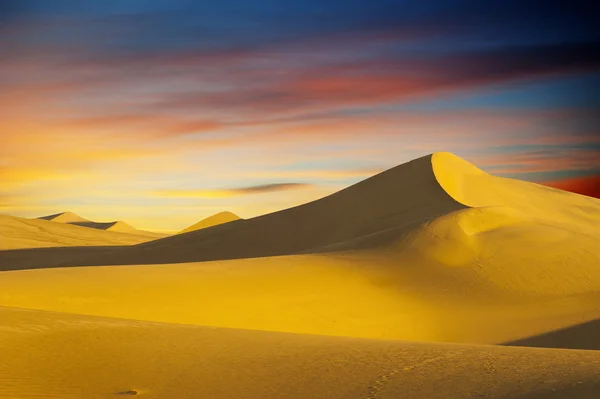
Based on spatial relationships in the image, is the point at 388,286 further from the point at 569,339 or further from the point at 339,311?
the point at 569,339

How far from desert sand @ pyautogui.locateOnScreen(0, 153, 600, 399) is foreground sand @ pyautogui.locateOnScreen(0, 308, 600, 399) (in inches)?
1.3

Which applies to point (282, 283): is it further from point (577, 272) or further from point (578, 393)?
point (578, 393)

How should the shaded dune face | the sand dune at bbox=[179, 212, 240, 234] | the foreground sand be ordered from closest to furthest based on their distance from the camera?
the foreground sand
the shaded dune face
the sand dune at bbox=[179, 212, 240, 234]

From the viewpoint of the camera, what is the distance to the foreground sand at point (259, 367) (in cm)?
748

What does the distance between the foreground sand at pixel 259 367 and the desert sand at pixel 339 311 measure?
34 millimetres

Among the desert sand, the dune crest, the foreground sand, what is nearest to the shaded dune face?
the desert sand

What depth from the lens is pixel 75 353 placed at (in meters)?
9.11

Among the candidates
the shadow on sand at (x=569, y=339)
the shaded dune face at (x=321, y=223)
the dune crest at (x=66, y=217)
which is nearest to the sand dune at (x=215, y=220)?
the dune crest at (x=66, y=217)

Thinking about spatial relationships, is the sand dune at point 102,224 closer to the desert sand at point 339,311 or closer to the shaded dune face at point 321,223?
the shaded dune face at point 321,223

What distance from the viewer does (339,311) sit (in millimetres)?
16500

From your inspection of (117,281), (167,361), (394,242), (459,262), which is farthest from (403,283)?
(167,361)

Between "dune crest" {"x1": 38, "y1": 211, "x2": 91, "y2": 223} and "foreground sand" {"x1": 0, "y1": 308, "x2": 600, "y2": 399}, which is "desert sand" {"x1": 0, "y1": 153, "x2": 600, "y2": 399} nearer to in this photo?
"foreground sand" {"x1": 0, "y1": 308, "x2": 600, "y2": 399}

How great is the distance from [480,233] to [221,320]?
40.4 feet

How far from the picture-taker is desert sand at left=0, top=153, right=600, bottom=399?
7949mm
